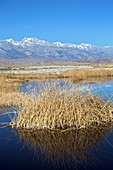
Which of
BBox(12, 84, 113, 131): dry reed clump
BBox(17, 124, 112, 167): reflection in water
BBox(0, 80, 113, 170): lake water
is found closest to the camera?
BBox(0, 80, 113, 170): lake water

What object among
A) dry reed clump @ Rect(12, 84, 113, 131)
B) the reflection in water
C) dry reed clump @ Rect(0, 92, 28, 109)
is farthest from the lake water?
dry reed clump @ Rect(0, 92, 28, 109)

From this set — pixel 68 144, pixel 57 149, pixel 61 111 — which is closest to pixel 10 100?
pixel 61 111

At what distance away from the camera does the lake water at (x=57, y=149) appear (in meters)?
7.78

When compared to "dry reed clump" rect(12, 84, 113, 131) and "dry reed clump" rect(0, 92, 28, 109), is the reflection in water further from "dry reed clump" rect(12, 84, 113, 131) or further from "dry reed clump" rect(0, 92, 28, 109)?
"dry reed clump" rect(0, 92, 28, 109)

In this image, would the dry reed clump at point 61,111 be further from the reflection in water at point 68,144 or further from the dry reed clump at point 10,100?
the dry reed clump at point 10,100

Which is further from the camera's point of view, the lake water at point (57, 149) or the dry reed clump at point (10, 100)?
the dry reed clump at point (10, 100)

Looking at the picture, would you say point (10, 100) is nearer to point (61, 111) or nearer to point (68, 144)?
point (61, 111)

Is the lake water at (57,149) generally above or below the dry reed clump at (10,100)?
below

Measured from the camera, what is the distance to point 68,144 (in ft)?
31.1

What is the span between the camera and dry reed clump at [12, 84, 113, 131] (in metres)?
10.8

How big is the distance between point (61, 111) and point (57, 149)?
203 centimetres

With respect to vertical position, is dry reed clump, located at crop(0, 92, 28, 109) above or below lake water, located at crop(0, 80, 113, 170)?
above

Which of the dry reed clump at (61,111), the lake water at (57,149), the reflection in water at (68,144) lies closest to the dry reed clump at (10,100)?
the dry reed clump at (61,111)

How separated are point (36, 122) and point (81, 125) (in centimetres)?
154
